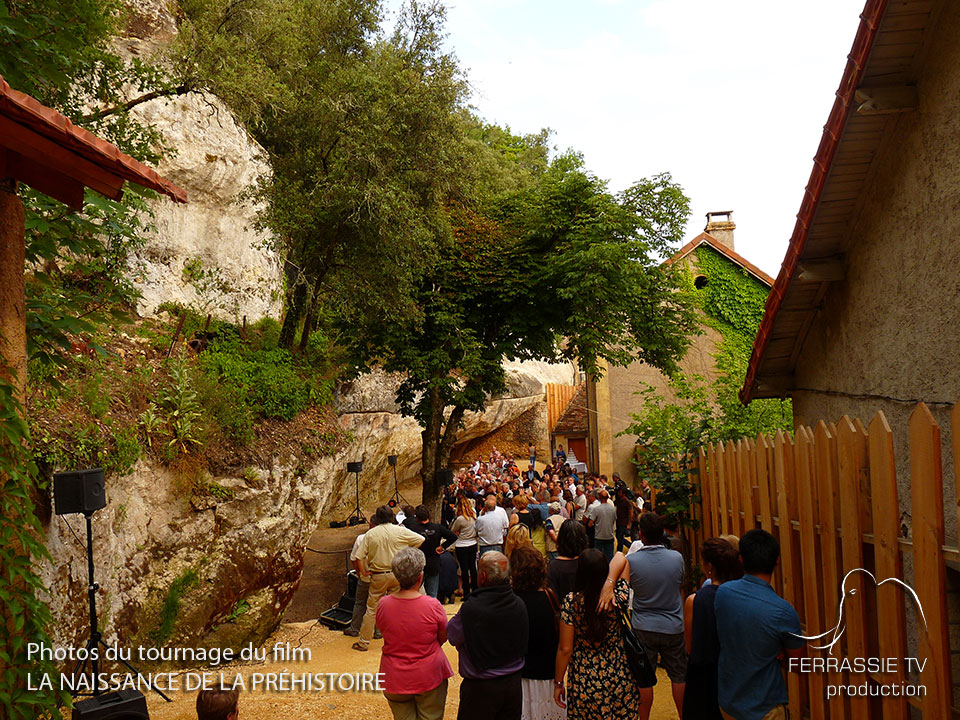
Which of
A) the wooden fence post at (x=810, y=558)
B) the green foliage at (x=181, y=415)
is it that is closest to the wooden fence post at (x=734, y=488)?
the wooden fence post at (x=810, y=558)

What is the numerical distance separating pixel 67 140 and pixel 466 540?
8.35 m

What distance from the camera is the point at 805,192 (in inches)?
232

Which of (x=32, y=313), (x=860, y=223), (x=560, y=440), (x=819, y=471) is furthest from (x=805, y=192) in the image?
(x=560, y=440)

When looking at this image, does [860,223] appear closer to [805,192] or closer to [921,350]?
[805,192]

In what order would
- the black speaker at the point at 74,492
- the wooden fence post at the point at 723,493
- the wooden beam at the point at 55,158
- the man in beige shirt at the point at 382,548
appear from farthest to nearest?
the man in beige shirt at the point at 382,548 → the wooden fence post at the point at 723,493 → the black speaker at the point at 74,492 → the wooden beam at the point at 55,158

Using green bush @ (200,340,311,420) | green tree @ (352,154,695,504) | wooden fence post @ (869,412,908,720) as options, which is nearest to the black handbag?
wooden fence post @ (869,412,908,720)

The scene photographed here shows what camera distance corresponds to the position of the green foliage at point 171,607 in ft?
26.0

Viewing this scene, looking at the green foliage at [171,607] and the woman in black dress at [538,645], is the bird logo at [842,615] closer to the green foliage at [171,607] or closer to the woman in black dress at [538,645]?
the woman in black dress at [538,645]

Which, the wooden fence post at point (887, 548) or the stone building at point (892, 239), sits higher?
the stone building at point (892, 239)

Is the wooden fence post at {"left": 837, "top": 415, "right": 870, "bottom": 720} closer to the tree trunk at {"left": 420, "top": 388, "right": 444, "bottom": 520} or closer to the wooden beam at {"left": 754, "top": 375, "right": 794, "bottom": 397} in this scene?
the wooden beam at {"left": 754, "top": 375, "right": 794, "bottom": 397}

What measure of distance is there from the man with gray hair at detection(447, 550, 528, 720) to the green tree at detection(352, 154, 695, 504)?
10794mm

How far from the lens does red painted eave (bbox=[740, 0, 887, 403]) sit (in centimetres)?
479

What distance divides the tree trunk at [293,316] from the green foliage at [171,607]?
531cm

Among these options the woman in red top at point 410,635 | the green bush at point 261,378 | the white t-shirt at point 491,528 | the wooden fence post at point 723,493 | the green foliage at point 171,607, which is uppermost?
the green bush at point 261,378
